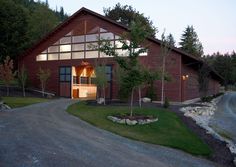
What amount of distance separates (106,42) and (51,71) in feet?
58.3

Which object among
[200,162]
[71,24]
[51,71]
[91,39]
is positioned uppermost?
[71,24]

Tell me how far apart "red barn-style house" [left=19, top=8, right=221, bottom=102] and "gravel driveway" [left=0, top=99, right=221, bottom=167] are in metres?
14.8

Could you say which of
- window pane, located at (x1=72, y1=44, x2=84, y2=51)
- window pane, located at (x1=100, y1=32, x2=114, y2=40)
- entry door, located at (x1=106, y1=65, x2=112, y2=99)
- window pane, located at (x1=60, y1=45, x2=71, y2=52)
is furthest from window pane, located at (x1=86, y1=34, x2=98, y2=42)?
entry door, located at (x1=106, y1=65, x2=112, y2=99)

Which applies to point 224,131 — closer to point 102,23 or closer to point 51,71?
point 102,23

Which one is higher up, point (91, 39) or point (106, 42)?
point (91, 39)

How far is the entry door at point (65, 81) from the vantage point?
100ft

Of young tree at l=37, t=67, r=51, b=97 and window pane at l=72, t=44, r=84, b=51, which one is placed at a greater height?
window pane at l=72, t=44, r=84, b=51

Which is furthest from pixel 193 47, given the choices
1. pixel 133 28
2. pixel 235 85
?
pixel 133 28

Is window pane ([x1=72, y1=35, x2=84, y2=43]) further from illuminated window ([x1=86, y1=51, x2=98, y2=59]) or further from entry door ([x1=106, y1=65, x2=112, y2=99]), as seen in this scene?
entry door ([x1=106, y1=65, x2=112, y2=99])

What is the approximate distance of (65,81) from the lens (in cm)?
3070

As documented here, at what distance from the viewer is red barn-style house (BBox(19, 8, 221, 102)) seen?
25.2 m

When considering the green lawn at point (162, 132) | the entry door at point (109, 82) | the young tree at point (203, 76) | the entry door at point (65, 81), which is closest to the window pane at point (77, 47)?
the entry door at point (65, 81)

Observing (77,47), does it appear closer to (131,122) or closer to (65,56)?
(65,56)

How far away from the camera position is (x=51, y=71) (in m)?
31.6
